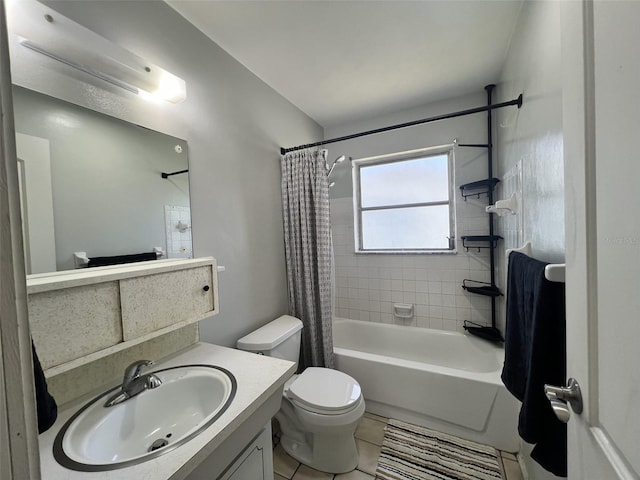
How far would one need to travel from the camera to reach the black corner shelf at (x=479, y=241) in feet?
6.68

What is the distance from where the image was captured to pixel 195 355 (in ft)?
3.77

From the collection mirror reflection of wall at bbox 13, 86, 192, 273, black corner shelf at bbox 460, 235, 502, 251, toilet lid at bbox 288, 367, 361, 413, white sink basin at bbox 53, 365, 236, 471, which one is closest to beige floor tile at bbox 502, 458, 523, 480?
toilet lid at bbox 288, 367, 361, 413

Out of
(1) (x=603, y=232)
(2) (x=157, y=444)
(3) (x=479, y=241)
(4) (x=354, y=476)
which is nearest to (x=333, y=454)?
(4) (x=354, y=476)

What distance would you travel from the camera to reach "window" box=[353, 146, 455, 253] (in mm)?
2365

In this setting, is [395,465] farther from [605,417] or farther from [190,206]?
[190,206]

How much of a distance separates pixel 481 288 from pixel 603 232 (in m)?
1.95

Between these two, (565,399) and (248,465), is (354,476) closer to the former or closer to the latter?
A: (248,465)

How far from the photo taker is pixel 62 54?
2.94 feet

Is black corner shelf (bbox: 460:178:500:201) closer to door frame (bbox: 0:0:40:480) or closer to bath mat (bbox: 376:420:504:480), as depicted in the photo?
bath mat (bbox: 376:420:504:480)

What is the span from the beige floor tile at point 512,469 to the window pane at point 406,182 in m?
1.92

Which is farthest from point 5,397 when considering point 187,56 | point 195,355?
point 187,56

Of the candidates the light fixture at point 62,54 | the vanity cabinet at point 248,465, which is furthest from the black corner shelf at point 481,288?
the light fixture at point 62,54

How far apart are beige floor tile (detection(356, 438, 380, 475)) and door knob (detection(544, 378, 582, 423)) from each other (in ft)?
4.29

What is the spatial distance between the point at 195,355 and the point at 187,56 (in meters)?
1.56
